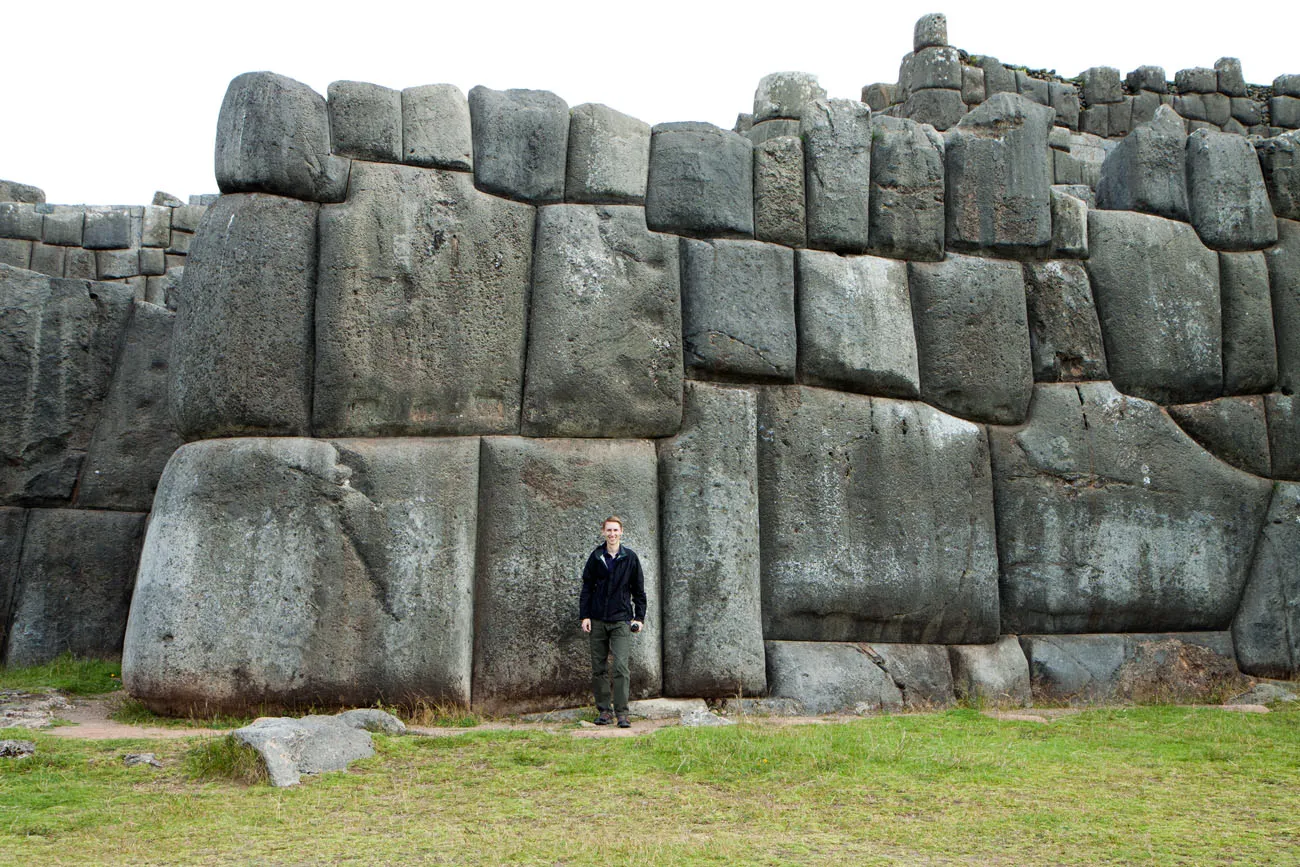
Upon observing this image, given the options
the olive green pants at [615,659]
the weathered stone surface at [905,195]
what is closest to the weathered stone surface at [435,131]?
the weathered stone surface at [905,195]

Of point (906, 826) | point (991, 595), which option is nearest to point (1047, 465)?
point (991, 595)

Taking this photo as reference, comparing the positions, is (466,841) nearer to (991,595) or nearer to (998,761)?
(998,761)

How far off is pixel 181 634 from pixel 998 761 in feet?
16.9

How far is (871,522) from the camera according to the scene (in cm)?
936

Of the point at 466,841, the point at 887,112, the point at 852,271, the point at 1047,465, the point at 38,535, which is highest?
the point at 887,112

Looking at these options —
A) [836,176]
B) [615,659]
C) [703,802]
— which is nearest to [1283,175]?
[836,176]

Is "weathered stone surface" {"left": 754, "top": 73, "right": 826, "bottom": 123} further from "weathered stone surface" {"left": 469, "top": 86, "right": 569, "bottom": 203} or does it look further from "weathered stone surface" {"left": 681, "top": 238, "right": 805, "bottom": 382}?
"weathered stone surface" {"left": 469, "top": 86, "right": 569, "bottom": 203}

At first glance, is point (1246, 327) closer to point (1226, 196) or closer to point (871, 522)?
point (1226, 196)

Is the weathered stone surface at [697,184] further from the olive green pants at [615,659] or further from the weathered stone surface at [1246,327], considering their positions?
the weathered stone surface at [1246,327]

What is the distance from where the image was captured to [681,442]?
8961 millimetres

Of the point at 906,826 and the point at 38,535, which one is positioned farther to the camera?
the point at 38,535

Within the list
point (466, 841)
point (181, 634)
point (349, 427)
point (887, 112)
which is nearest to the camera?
point (466, 841)

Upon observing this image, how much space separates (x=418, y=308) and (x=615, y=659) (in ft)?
9.29

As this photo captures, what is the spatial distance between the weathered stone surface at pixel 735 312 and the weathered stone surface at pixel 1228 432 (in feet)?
12.3
